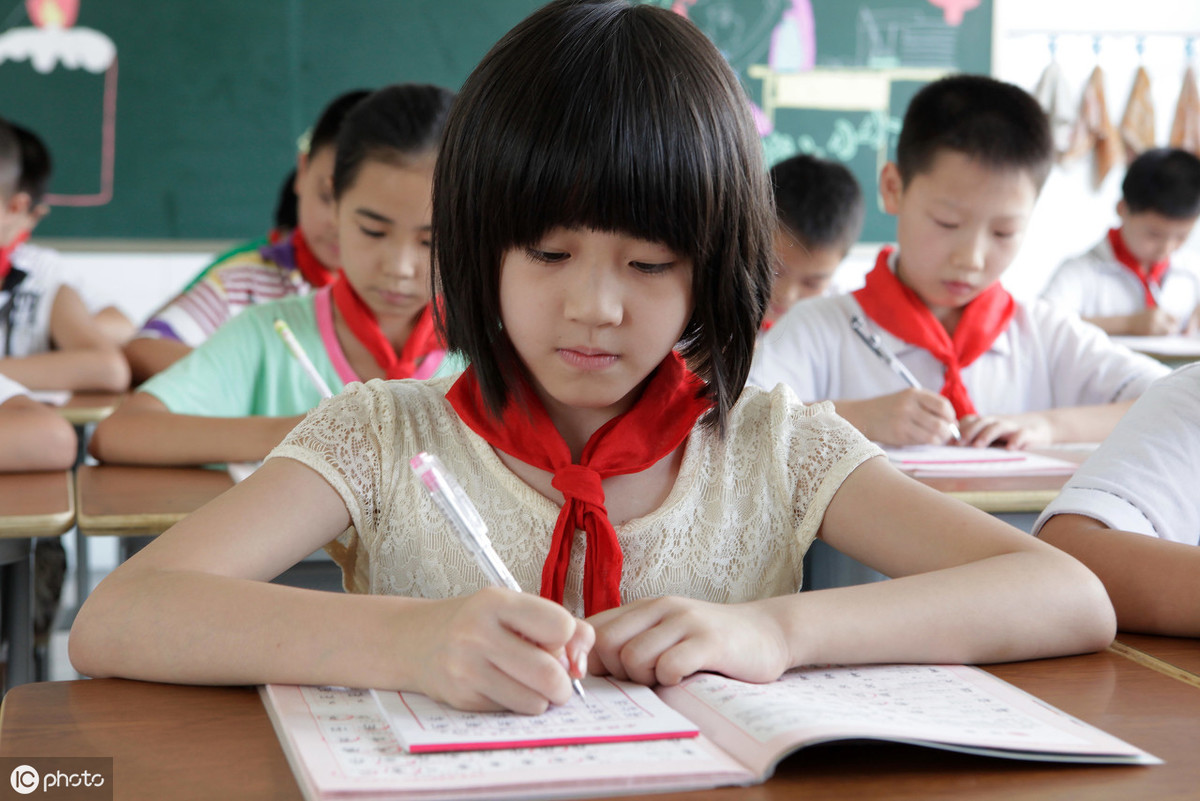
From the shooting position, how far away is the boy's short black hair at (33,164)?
11.4 feet

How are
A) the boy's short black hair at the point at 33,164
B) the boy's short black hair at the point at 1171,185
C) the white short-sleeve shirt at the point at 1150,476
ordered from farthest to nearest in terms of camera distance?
1. the boy's short black hair at the point at 1171,185
2. the boy's short black hair at the point at 33,164
3. the white short-sleeve shirt at the point at 1150,476

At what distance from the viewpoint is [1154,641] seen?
36.7 inches

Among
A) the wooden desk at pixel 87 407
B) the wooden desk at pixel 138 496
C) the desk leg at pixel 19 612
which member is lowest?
the desk leg at pixel 19 612

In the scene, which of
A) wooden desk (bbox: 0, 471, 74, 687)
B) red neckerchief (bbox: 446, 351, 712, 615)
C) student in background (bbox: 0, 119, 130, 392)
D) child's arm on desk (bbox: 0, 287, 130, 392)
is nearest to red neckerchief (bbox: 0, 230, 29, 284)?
student in background (bbox: 0, 119, 130, 392)

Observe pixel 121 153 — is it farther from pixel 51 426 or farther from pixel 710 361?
pixel 710 361

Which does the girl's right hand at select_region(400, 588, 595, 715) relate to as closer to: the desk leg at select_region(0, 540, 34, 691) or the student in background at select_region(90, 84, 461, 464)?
the desk leg at select_region(0, 540, 34, 691)

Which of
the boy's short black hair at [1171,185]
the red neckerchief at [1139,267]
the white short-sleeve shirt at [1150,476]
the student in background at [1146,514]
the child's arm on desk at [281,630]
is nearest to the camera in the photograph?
the child's arm on desk at [281,630]

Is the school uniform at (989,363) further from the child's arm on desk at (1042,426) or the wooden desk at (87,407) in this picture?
the wooden desk at (87,407)

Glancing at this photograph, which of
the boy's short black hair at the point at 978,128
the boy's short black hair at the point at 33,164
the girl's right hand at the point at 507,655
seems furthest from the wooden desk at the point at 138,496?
the boy's short black hair at the point at 33,164

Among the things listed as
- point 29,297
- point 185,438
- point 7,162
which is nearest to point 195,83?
point 7,162

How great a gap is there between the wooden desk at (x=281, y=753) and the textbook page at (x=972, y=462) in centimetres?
90

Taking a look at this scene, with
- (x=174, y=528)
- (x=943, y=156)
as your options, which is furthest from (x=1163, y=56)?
(x=174, y=528)

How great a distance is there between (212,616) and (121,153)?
3575 mm

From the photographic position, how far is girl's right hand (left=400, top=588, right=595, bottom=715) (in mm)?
667
